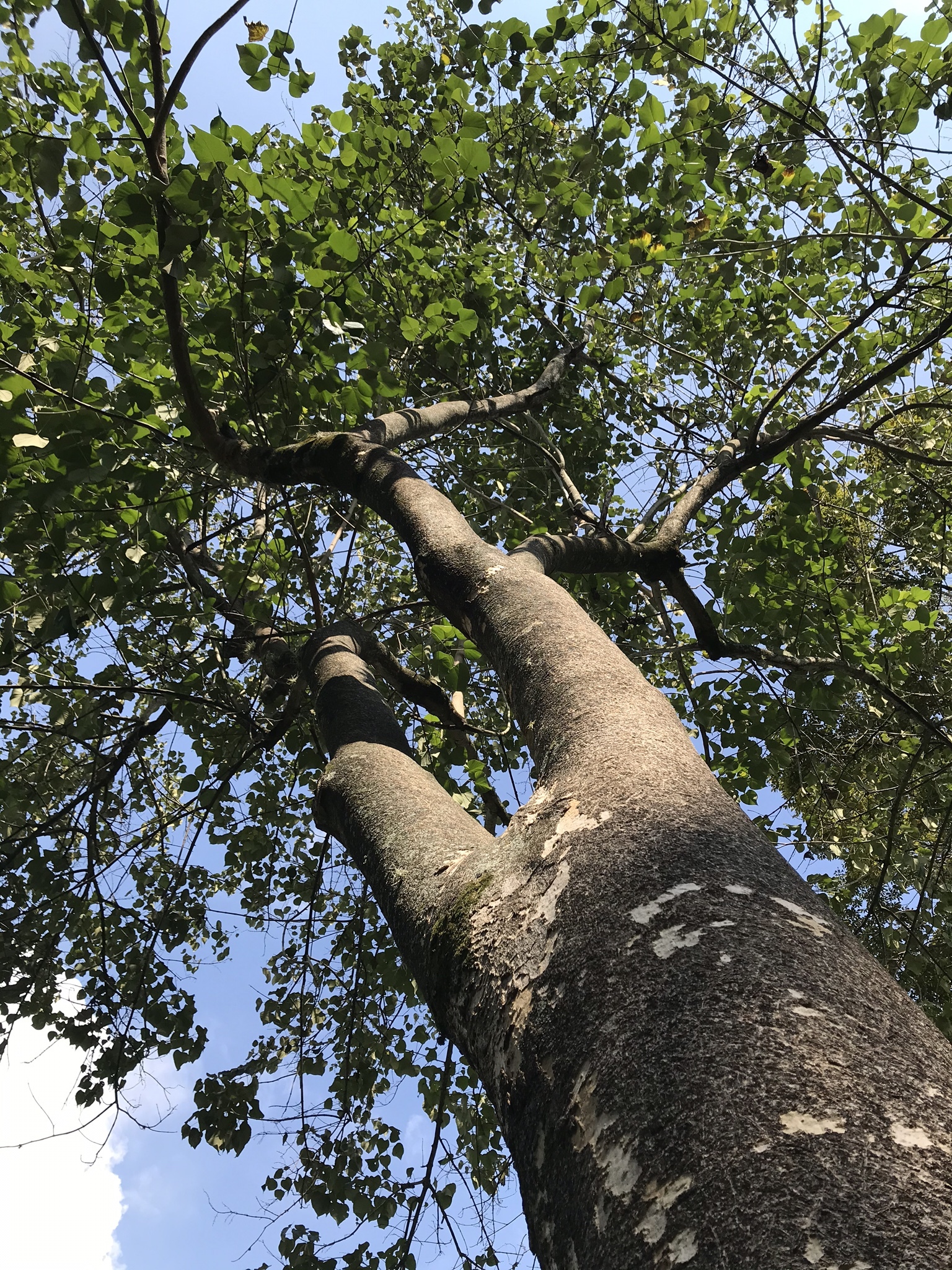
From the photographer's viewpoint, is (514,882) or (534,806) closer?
(514,882)

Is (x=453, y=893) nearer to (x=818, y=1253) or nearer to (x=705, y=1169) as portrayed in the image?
(x=705, y=1169)

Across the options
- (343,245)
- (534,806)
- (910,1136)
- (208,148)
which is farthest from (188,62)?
(910,1136)

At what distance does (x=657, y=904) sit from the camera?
0.99 metres

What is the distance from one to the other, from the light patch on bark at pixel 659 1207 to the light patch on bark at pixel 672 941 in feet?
0.78

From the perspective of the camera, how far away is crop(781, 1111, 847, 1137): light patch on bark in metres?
0.69

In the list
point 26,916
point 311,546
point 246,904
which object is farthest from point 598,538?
point 246,904

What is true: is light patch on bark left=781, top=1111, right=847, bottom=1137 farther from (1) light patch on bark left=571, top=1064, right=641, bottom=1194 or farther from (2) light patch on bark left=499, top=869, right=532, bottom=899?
(2) light patch on bark left=499, top=869, right=532, bottom=899

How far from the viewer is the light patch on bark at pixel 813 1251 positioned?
0.60m

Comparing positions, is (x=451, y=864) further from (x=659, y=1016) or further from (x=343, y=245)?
(x=343, y=245)

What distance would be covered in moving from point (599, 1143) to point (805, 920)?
0.38 m

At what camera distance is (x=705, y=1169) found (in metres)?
0.70

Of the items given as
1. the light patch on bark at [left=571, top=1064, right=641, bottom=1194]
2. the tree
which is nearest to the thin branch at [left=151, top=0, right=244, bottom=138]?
the tree

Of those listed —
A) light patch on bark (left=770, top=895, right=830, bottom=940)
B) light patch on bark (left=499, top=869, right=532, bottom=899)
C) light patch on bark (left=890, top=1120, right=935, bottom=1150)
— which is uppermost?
light patch on bark (left=499, top=869, right=532, bottom=899)

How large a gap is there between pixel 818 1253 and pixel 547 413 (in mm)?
6059
